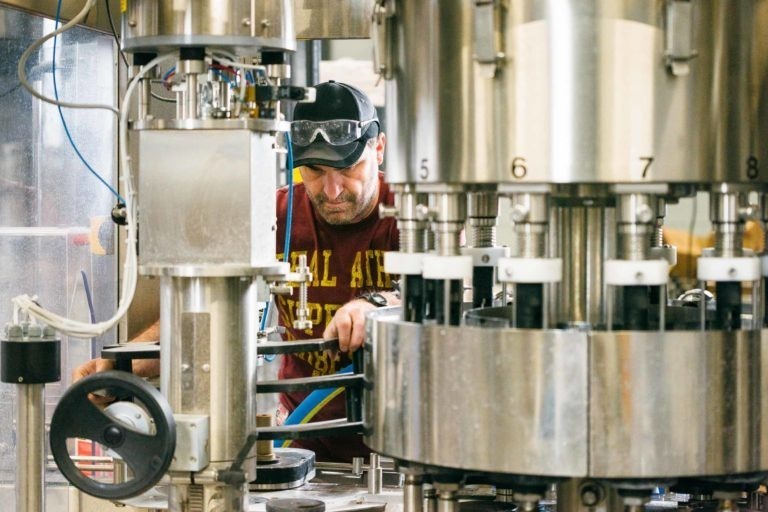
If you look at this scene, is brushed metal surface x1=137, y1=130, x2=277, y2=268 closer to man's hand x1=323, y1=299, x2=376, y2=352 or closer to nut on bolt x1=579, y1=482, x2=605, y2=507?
man's hand x1=323, y1=299, x2=376, y2=352

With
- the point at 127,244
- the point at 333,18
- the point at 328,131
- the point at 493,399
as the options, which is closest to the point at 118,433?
→ the point at 127,244

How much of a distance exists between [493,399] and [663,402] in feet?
0.65

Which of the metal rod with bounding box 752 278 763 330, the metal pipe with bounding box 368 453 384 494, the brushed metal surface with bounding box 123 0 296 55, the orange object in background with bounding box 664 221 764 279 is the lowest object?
the metal pipe with bounding box 368 453 384 494

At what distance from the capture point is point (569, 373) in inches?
57.4

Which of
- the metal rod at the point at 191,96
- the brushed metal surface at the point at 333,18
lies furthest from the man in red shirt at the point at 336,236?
the metal rod at the point at 191,96

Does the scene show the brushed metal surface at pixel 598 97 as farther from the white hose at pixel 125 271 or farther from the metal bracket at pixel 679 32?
the white hose at pixel 125 271

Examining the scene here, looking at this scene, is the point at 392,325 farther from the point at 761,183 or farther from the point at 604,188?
the point at 761,183

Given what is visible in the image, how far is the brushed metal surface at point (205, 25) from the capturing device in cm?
167

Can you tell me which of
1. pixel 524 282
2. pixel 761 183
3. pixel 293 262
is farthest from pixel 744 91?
pixel 293 262

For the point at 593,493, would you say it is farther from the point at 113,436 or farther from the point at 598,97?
the point at 113,436

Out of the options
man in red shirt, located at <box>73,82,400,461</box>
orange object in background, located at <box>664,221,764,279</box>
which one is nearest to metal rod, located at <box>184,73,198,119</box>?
orange object in background, located at <box>664,221,764,279</box>

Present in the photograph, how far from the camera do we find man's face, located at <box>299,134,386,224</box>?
321 centimetres

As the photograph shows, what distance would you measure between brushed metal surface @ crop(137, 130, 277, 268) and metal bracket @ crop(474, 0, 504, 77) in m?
0.36

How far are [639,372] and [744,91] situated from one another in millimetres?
369
